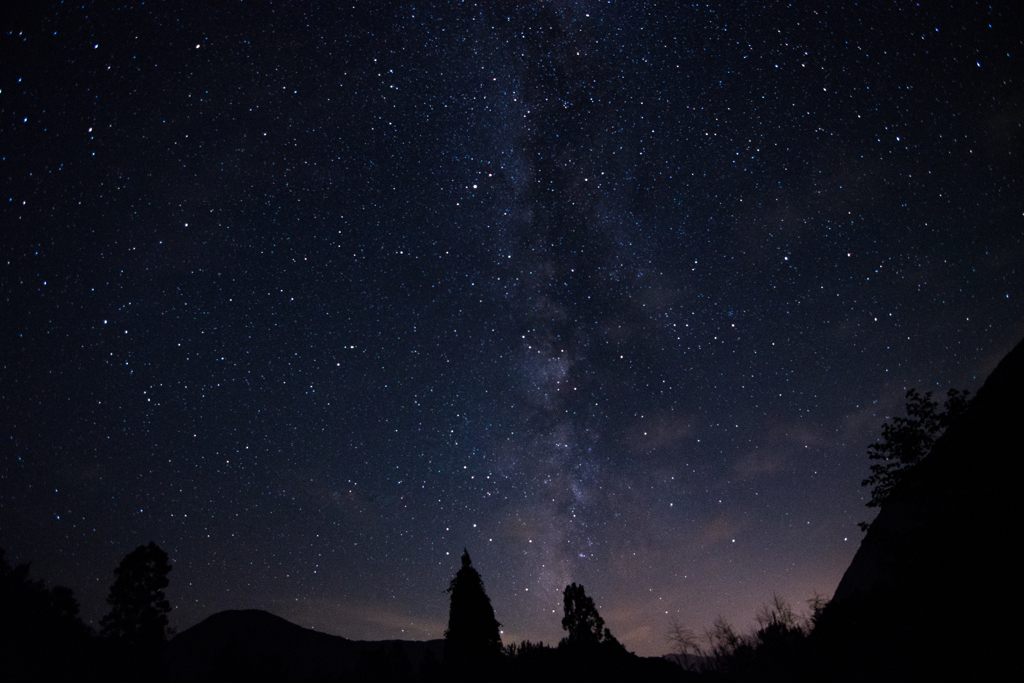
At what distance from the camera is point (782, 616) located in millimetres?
65438

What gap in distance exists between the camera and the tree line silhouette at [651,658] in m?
15.3

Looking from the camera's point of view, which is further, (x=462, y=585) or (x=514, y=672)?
(x=462, y=585)

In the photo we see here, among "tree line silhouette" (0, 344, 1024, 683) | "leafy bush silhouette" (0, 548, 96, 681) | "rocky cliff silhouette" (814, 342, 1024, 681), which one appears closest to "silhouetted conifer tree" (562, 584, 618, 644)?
"tree line silhouette" (0, 344, 1024, 683)

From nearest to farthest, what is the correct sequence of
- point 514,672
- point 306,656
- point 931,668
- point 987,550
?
1. point 987,550
2. point 931,668
3. point 514,672
4. point 306,656

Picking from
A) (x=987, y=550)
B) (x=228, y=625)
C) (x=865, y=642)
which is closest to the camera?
(x=987, y=550)

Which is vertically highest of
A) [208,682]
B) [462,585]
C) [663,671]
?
[462,585]

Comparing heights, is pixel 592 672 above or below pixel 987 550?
below

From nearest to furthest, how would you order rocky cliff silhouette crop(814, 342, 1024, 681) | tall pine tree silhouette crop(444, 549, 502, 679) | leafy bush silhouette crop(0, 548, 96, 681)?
1. rocky cliff silhouette crop(814, 342, 1024, 681)
2. leafy bush silhouette crop(0, 548, 96, 681)
3. tall pine tree silhouette crop(444, 549, 502, 679)

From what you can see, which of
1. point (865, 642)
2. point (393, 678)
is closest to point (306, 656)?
point (393, 678)

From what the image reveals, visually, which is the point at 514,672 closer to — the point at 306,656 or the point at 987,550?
the point at 987,550

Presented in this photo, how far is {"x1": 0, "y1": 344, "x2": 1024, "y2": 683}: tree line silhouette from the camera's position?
50.2ft

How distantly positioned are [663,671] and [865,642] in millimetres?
14674

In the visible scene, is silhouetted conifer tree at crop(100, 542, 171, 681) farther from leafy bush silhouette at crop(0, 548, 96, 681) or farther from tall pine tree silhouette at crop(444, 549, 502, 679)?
tall pine tree silhouette at crop(444, 549, 502, 679)

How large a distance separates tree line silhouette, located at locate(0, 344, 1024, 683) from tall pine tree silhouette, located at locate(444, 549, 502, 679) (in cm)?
6
